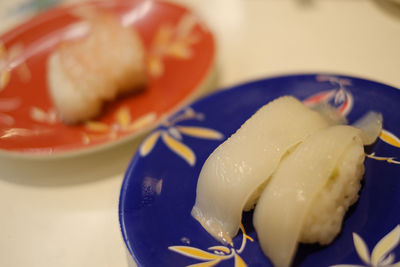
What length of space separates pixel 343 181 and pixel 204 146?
1.64ft

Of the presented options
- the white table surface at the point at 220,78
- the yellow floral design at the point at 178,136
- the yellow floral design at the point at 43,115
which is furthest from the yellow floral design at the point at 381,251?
the yellow floral design at the point at 43,115

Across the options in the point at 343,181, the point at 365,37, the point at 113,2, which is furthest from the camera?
the point at 113,2

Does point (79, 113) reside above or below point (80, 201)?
above

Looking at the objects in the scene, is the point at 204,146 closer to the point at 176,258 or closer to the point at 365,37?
the point at 176,258

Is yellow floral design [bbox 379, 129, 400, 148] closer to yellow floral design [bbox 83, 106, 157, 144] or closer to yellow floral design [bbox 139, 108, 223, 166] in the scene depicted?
yellow floral design [bbox 139, 108, 223, 166]

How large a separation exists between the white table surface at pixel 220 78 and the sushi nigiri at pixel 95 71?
29 cm

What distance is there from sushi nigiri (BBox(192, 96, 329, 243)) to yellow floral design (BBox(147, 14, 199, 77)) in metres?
0.93

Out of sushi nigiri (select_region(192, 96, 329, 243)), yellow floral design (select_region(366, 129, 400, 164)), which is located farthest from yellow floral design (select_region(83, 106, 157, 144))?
yellow floral design (select_region(366, 129, 400, 164))

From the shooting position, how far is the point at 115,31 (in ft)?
5.93

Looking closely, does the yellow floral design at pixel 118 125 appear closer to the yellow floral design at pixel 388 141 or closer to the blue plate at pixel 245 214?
the blue plate at pixel 245 214

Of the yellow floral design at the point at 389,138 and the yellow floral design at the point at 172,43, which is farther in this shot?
the yellow floral design at the point at 172,43

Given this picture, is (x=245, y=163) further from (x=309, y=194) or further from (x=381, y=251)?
(x=381, y=251)

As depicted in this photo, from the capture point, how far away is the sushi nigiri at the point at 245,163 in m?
0.97

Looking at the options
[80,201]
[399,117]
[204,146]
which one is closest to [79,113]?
[80,201]
